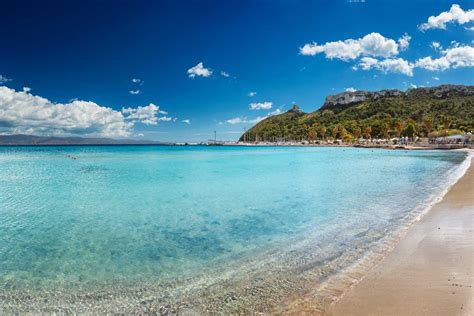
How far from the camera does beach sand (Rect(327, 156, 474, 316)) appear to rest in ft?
15.1

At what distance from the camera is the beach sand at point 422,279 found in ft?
15.1

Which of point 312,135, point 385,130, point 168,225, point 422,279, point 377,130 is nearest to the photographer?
point 422,279

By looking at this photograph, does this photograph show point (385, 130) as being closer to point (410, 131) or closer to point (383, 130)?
point (383, 130)

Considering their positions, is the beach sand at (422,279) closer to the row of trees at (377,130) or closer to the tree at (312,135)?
the row of trees at (377,130)

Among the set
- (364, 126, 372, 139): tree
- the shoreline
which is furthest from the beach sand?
(364, 126, 372, 139): tree

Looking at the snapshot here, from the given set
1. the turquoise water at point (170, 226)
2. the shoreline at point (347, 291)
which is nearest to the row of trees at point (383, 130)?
the turquoise water at point (170, 226)

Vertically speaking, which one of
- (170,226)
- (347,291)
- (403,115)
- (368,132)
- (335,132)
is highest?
(403,115)

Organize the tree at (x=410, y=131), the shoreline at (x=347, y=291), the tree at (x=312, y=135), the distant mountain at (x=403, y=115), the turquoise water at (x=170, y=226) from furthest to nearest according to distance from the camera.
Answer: the tree at (x=312, y=135)
the distant mountain at (x=403, y=115)
the tree at (x=410, y=131)
the turquoise water at (x=170, y=226)
the shoreline at (x=347, y=291)

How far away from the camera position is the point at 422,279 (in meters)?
5.57

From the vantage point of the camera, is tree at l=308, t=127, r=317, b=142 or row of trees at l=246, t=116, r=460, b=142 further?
tree at l=308, t=127, r=317, b=142

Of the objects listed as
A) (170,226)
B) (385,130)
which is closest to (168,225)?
(170,226)

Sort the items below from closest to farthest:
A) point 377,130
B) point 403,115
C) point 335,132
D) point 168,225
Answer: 1. point 168,225
2. point 377,130
3. point 403,115
4. point 335,132

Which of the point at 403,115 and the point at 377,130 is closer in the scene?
the point at 377,130

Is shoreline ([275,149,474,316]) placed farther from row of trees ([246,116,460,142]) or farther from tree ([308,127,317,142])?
tree ([308,127,317,142])
